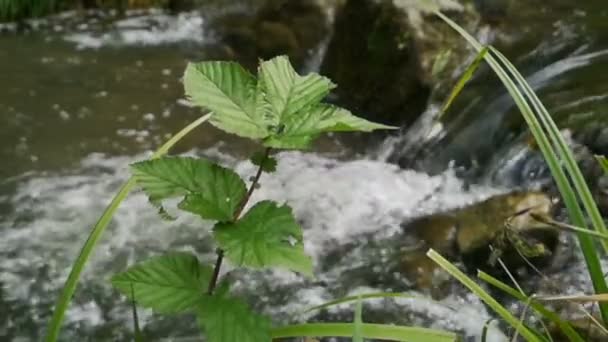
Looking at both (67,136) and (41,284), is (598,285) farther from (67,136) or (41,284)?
(67,136)

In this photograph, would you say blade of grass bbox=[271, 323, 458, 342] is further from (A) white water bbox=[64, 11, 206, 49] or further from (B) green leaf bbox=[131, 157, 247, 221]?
(A) white water bbox=[64, 11, 206, 49]

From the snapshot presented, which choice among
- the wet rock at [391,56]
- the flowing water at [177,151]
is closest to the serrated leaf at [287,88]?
the flowing water at [177,151]

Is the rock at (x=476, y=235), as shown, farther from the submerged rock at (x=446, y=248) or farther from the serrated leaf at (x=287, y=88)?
the serrated leaf at (x=287, y=88)

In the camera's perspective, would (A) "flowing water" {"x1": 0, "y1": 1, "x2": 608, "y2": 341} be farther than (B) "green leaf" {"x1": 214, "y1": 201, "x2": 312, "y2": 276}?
Yes

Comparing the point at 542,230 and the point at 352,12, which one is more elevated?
the point at 352,12

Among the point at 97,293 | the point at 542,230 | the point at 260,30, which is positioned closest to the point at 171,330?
the point at 97,293

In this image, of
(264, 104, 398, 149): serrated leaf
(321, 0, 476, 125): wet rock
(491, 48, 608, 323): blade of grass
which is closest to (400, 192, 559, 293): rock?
(321, 0, 476, 125): wet rock
